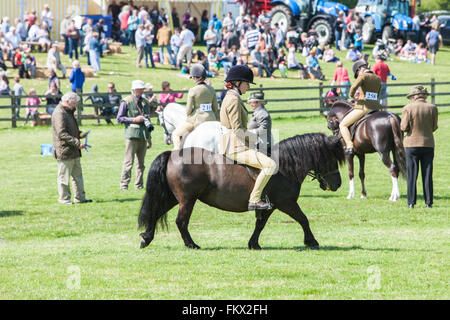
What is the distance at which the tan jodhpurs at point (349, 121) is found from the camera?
15570mm

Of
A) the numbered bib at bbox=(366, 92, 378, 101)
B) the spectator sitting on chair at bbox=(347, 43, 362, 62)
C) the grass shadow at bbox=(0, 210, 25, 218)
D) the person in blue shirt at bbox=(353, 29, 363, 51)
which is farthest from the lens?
the person in blue shirt at bbox=(353, 29, 363, 51)

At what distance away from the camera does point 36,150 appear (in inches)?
877

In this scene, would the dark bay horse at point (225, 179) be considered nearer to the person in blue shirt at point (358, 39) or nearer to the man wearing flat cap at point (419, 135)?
the man wearing flat cap at point (419, 135)

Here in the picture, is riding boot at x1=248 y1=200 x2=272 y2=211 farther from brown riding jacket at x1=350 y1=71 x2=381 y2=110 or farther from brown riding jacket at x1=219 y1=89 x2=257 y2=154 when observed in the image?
brown riding jacket at x1=350 y1=71 x2=381 y2=110

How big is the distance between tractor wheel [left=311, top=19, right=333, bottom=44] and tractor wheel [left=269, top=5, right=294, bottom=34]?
1554 mm

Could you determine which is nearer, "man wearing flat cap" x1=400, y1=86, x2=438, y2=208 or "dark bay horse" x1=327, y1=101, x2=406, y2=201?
"man wearing flat cap" x1=400, y1=86, x2=438, y2=208

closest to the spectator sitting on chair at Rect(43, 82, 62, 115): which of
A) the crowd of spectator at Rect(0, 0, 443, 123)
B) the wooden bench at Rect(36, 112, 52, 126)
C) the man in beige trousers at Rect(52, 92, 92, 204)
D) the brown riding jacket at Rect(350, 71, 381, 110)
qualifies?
the crowd of spectator at Rect(0, 0, 443, 123)

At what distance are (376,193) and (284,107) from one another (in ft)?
50.2

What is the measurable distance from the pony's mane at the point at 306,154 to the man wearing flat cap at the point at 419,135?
439 centimetres

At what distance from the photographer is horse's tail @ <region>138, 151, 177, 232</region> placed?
31.6 feet

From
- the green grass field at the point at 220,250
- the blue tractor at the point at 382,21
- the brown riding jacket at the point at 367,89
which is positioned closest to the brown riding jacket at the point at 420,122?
the green grass field at the point at 220,250

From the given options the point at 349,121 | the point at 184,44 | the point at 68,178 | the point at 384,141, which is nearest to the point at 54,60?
the point at 184,44
